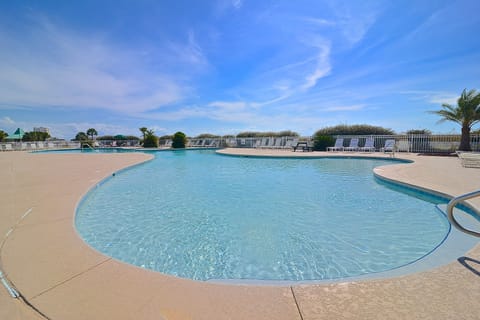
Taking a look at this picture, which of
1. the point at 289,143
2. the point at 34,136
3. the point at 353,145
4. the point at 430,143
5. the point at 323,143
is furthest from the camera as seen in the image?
the point at 34,136

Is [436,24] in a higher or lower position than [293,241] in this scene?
higher

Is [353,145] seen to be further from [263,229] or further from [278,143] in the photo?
[263,229]

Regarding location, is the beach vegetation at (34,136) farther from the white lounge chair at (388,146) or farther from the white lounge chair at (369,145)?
the white lounge chair at (388,146)

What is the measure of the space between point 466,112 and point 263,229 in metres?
14.7

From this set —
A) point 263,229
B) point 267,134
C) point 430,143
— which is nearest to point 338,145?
point 430,143

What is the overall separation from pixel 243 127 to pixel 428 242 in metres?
25.3

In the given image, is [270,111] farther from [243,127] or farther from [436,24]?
[436,24]

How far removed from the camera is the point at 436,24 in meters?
7.39

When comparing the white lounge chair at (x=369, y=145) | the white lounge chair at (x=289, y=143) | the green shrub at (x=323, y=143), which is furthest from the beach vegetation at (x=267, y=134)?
the white lounge chair at (x=369, y=145)

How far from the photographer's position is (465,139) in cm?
1092

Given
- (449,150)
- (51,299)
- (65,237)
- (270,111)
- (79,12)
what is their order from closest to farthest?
(51,299), (65,237), (79,12), (449,150), (270,111)

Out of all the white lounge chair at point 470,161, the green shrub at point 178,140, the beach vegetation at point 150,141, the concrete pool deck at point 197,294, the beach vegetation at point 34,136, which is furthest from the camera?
the beach vegetation at point 34,136

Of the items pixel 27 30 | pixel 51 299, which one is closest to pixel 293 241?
pixel 51 299

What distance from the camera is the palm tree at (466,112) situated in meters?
10.6
